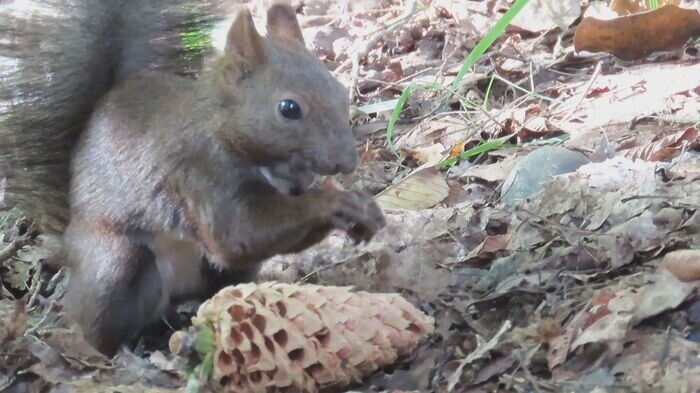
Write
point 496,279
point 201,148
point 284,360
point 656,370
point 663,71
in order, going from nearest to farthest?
point 656,370 < point 284,360 < point 496,279 < point 201,148 < point 663,71

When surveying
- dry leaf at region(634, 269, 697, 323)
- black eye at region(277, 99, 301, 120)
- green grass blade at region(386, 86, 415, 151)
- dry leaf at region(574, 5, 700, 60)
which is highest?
black eye at region(277, 99, 301, 120)

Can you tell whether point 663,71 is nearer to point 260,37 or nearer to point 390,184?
point 390,184

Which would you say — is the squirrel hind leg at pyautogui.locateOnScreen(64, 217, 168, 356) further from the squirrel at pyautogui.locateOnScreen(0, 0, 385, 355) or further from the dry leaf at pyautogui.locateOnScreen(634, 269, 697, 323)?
the dry leaf at pyautogui.locateOnScreen(634, 269, 697, 323)

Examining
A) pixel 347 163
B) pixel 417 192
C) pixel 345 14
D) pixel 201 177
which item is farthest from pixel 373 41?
pixel 347 163

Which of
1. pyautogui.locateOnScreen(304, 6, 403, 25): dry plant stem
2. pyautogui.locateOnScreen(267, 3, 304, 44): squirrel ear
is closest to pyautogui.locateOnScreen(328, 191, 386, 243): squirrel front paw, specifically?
pyautogui.locateOnScreen(267, 3, 304, 44): squirrel ear

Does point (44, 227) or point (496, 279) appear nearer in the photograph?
point (496, 279)

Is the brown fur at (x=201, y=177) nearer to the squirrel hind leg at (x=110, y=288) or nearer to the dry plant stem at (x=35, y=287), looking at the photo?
the squirrel hind leg at (x=110, y=288)

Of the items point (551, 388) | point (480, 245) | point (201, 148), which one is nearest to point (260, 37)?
point (201, 148)
